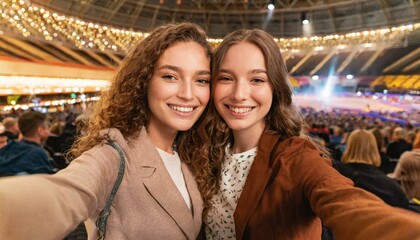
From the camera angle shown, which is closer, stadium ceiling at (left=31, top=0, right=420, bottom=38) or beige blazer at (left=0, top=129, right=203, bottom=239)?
beige blazer at (left=0, top=129, right=203, bottom=239)

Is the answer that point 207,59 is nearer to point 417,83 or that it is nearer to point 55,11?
point 417,83

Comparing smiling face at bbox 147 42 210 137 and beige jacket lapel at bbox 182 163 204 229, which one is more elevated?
smiling face at bbox 147 42 210 137

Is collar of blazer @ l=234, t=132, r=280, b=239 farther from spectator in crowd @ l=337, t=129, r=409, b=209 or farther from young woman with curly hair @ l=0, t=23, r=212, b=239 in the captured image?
spectator in crowd @ l=337, t=129, r=409, b=209

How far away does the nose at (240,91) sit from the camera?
1599 mm

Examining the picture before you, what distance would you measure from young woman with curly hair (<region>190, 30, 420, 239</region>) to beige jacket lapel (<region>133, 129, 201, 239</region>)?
18 cm

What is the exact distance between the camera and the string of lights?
11689 mm

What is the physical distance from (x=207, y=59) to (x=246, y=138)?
1.36 feet

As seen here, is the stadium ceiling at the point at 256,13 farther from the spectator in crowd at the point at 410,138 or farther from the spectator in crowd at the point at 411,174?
the spectator in crowd at the point at 411,174

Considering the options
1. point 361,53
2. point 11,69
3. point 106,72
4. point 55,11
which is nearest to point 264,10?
point 361,53

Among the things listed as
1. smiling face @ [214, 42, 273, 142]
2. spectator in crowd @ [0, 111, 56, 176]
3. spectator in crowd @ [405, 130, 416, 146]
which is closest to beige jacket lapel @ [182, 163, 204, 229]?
smiling face @ [214, 42, 273, 142]

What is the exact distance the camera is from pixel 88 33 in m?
16.4

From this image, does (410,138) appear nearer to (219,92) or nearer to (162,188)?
(219,92)

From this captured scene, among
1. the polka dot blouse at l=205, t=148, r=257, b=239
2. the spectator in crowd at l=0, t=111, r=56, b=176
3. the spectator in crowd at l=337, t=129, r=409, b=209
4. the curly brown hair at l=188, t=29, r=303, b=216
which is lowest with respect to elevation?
the spectator in crowd at l=337, t=129, r=409, b=209

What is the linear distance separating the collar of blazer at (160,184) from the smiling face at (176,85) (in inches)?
5.3
